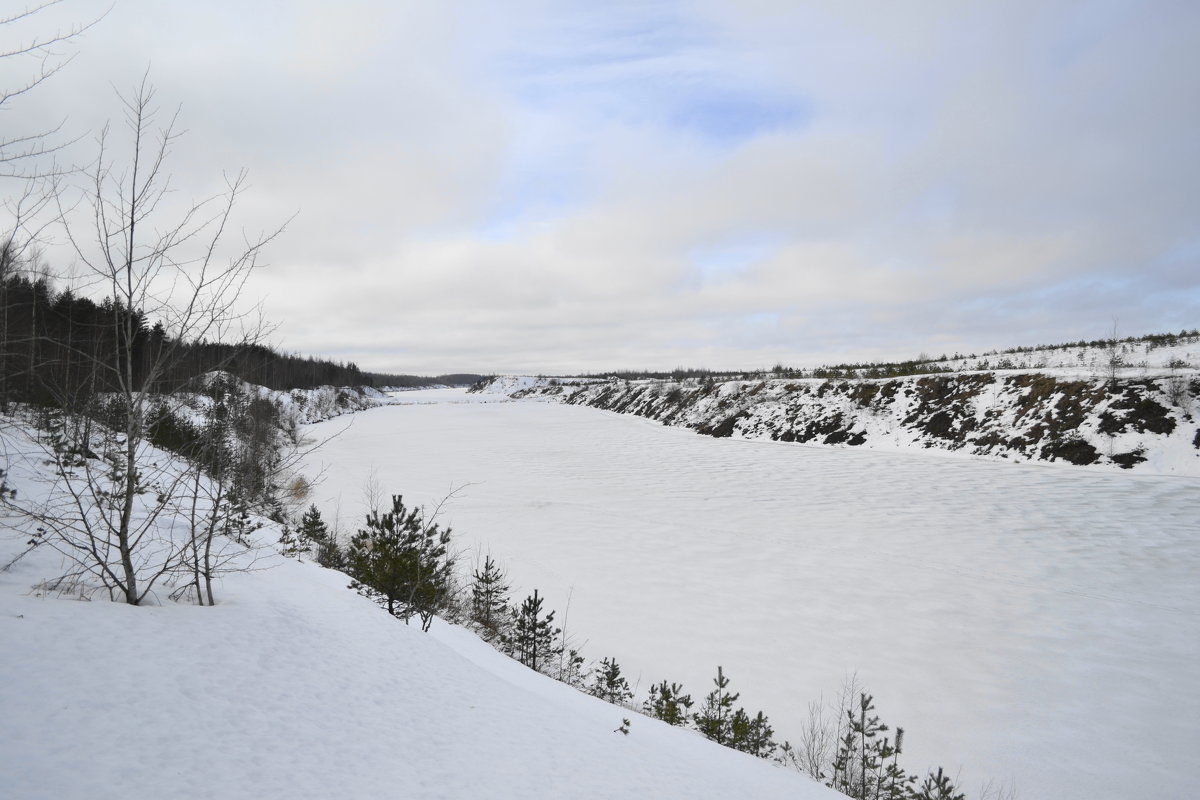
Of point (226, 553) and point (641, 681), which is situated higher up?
point (226, 553)

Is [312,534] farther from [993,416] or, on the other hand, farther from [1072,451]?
[993,416]

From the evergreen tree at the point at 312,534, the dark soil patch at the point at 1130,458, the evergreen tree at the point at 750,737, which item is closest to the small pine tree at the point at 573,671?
the evergreen tree at the point at 750,737

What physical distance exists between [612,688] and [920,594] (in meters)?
6.61

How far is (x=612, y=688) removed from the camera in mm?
6797

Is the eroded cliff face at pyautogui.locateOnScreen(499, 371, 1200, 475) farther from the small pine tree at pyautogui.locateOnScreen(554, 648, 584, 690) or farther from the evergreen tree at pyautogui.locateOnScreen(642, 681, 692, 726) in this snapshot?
the small pine tree at pyautogui.locateOnScreen(554, 648, 584, 690)

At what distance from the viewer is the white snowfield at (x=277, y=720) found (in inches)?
94.5

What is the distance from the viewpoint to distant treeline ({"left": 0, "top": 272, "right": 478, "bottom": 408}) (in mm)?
4242

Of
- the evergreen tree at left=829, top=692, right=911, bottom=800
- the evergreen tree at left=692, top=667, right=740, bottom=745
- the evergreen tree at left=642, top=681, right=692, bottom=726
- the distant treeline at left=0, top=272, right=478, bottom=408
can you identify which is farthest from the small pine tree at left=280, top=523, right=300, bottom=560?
the evergreen tree at left=829, top=692, right=911, bottom=800

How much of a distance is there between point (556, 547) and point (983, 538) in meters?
10.6

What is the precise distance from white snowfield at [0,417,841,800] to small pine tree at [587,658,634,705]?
1.75 metres

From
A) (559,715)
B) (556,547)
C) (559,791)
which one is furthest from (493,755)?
(556,547)

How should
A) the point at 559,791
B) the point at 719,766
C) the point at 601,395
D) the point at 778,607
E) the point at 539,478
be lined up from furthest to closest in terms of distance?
the point at 601,395 → the point at 539,478 → the point at 778,607 → the point at 719,766 → the point at 559,791

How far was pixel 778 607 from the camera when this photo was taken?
945 centimetres

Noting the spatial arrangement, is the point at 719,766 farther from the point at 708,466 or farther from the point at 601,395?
the point at 601,395
